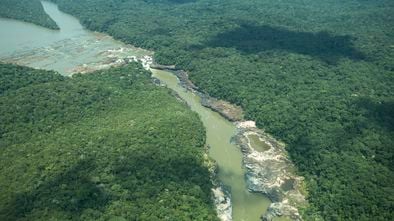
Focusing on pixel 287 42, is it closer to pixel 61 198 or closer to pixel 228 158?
pixel 228 158

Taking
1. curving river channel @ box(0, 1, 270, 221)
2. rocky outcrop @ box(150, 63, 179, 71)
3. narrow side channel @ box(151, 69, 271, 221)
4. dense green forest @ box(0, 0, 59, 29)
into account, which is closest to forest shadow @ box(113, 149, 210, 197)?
narrow side channel @ box(151, 69, 271, 221)

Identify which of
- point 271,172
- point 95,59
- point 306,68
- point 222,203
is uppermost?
point 95,59

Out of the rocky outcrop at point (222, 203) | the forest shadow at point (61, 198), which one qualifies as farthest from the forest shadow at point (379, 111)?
the forest shadow at point (61, 198)

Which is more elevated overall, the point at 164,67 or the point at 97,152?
the point at 97,152

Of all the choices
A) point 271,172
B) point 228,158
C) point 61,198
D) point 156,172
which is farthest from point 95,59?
point 61,198

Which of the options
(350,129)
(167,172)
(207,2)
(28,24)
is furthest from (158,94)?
(207,2)

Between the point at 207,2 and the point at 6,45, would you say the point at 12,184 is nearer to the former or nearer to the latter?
the point at 6,45
